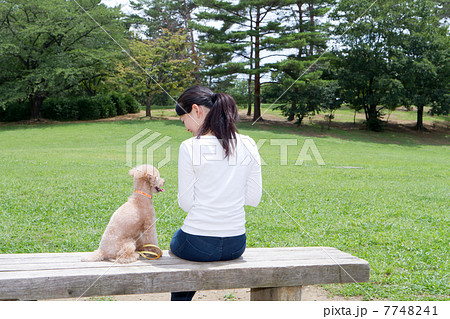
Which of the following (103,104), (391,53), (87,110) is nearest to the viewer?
(391,53)

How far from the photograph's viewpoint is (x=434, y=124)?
109 ft

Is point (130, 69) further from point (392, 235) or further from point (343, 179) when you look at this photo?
point (392, 235)

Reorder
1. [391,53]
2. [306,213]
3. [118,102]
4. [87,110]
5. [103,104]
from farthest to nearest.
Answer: [118,102] → [103,104] → [87,110] → [391,53] → [306,213]

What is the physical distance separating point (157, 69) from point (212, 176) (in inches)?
1031

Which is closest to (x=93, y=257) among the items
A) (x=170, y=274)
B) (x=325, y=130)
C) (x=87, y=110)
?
(x=170, y=274)

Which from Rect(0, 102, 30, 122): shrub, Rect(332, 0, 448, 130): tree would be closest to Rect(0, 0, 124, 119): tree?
Rect(0, 102, 30, 122): shrub

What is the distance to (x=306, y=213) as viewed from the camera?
20.0 feet

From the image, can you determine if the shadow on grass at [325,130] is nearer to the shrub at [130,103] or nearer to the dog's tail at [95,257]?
the shrub at [130,103]

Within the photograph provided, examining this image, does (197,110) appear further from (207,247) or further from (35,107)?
(35,107)

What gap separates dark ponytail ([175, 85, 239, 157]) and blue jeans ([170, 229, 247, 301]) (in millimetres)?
527

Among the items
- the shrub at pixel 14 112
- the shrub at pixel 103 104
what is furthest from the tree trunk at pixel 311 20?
the shrub at pixel 14 112

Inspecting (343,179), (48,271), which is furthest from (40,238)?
(343,179)

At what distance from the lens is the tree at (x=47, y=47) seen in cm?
2591
